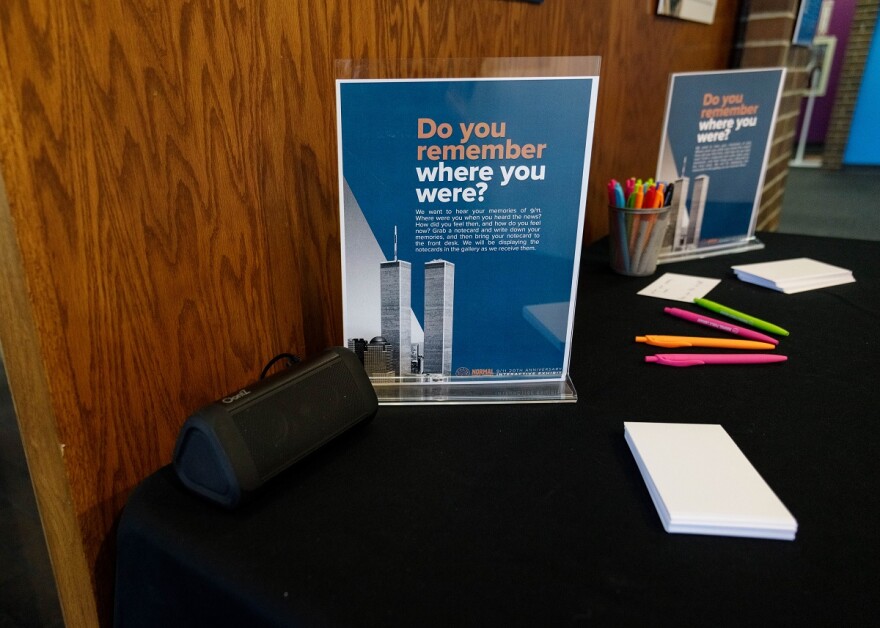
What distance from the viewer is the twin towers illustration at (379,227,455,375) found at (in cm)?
69

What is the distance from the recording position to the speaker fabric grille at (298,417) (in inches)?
20.5

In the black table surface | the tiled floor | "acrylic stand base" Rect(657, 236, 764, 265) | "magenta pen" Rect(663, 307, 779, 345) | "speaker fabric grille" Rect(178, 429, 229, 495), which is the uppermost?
"speaker fabric grille" Rect(178, 429, 229, 495)

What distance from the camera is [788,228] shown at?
450cm

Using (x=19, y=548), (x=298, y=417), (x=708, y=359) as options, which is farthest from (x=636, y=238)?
(x=19, y=548)

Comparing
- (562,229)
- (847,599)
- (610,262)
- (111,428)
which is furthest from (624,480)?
(610,262)

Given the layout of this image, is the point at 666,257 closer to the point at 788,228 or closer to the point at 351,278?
the point at 351,278

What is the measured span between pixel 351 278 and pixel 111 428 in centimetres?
29

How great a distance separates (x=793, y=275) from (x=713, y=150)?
1.10 feet

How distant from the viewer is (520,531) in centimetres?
50

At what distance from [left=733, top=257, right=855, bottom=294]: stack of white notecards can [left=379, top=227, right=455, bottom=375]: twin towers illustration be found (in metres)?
0.77

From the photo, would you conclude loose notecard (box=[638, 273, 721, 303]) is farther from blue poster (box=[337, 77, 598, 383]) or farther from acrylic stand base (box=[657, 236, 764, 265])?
blue poster (box=[337, 77, 598, 383])

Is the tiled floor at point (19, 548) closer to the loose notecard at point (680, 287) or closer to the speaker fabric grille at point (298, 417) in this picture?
the speaker fabric grille at point (298, 417)

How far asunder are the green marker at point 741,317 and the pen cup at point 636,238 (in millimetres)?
192

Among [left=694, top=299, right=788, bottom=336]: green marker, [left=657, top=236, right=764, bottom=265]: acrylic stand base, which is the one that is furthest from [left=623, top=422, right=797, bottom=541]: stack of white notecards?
[left=657, top=236, right=764, bottom=265]: acrylic stand base
